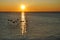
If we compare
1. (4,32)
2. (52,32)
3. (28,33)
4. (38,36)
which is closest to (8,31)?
(4,32)

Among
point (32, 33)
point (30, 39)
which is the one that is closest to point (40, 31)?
point (32, 33)

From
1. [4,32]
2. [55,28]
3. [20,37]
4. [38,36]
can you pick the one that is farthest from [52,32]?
[4,32]

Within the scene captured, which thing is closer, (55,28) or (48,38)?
(48,38)

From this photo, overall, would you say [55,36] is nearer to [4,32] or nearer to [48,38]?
[48,38]

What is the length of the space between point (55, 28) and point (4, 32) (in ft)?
2.60

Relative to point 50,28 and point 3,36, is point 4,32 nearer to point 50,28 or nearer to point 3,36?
point 3,36

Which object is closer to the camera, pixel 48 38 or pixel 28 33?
pixel 48 38

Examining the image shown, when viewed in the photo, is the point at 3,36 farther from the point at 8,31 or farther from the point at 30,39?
the point at 30,39

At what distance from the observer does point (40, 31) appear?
8.88 feet

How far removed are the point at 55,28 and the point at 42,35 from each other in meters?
0.31

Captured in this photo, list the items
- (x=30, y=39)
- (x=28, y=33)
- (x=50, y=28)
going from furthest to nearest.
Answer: (x=50, y=28), (x=28, y=33), (x=30, y=39)

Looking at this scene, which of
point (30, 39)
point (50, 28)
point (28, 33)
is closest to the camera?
point (30, 39)

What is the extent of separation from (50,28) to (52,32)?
7.0 inches

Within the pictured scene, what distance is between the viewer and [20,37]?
95.0 inches
